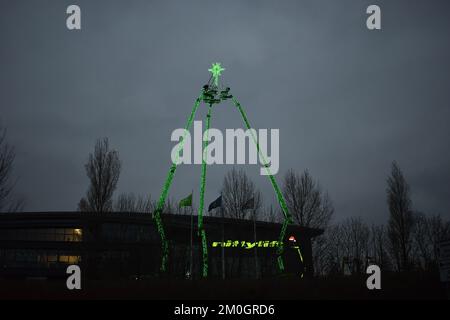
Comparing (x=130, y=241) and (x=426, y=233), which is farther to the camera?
(x=426, y=233)

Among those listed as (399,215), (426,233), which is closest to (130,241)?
(399,215)

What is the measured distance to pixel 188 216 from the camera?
→ 5156cm

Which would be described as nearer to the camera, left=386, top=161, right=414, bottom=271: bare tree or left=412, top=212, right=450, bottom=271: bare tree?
left=386, top=161, right=414, bottom=271: bare tree

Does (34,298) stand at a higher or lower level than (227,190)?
lower

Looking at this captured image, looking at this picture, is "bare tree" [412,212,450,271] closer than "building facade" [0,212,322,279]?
No

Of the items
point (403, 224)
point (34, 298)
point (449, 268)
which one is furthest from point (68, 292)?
point (403, 224)

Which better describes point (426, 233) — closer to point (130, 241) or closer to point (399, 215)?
point (399, 215)

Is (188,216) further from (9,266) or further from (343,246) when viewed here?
(343,246)

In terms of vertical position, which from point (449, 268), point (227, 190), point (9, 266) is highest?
point (227, 190)

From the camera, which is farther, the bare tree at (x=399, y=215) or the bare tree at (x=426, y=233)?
the bare tree at (x=426, y=233)

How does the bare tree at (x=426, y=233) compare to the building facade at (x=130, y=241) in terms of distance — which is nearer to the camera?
the building facade at (x=130, y=241)

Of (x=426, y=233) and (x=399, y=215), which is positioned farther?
(x=426, y=233)
